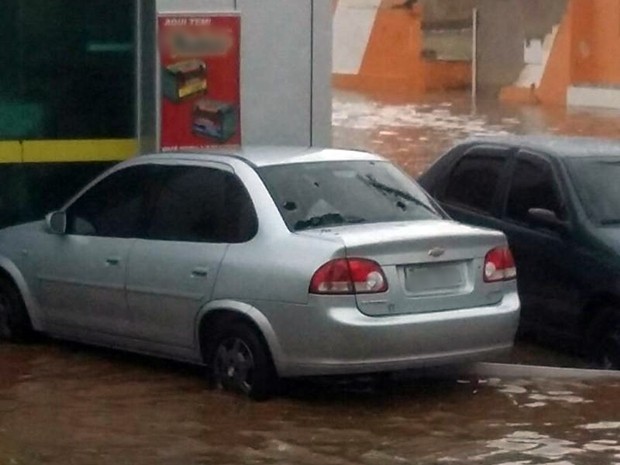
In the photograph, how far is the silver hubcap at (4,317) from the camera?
11562 millimetres

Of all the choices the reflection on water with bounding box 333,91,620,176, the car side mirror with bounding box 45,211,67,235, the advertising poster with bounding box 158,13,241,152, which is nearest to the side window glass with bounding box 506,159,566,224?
the advertising poster with bounding box 158,13,241,152

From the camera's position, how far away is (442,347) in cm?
934

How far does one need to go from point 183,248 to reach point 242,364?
93cm

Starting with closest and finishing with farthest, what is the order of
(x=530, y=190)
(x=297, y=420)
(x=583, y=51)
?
(x=297, y=420)
(x=530, y=190)
(x=583, y=51)

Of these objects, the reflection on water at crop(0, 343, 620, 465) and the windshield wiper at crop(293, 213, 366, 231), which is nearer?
the reflection on water at crop(0, 343, 620, 465)

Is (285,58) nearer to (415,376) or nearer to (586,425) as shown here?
(415,376)

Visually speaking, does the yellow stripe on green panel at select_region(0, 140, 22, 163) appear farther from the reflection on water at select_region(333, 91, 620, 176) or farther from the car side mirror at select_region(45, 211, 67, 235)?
the reflection on water at select_region(333, 91, 620, 176)

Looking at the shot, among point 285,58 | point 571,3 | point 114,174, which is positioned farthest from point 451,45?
point 114,174

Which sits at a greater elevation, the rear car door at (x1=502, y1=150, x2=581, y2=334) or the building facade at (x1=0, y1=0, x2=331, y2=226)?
the building facade at (x1=0, y1=0, x2=331, y2=226)

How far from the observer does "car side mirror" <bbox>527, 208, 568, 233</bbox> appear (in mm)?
11211

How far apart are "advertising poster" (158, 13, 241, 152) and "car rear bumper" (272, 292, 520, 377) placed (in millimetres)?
4514

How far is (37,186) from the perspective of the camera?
1402 centimetres

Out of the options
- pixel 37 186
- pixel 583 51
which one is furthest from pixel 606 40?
pixel 37 186

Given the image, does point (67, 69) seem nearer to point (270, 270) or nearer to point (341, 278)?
point (270, 270)
